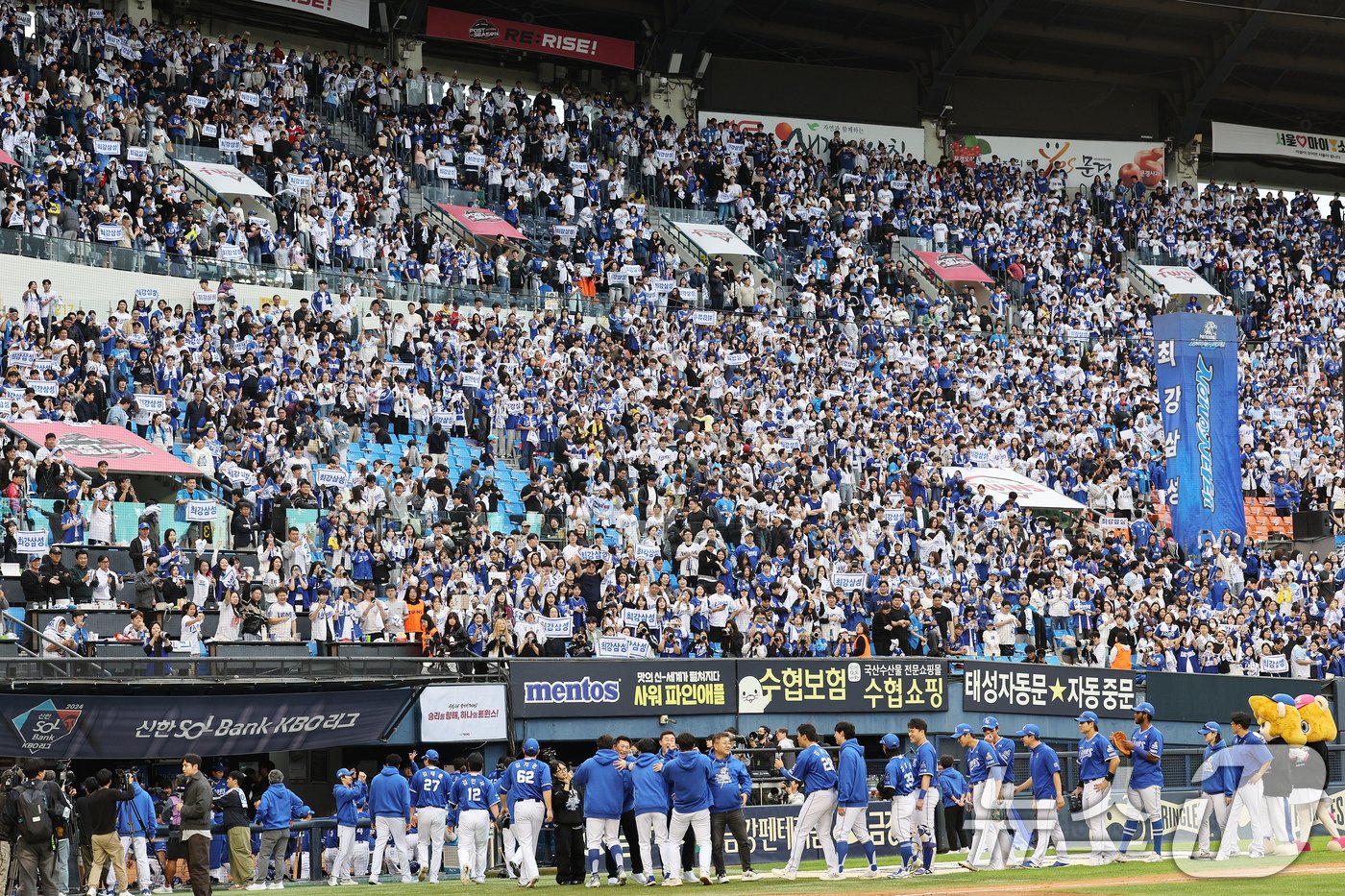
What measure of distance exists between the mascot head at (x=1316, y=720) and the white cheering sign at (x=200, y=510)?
14485 millimetres

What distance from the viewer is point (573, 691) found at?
2519 centimetres

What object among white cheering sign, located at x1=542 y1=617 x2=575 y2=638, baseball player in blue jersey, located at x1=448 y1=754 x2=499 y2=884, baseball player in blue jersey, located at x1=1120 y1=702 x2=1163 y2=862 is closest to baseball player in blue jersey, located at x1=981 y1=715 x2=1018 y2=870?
baseball player in blue jersey, located at x1=1120 y1=702 x2=1163 y2=862

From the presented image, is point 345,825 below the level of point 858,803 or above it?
below

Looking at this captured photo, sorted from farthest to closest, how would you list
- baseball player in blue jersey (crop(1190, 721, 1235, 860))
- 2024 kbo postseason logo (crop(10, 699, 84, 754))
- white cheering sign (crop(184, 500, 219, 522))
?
white cheering sign (crop(184, 500, 219, 522)) < 2024 kbo postseason logo (crop(10, 699, 84, 754)) < baseball player in blue jersey (crop(1190, 721, 1235, 860))

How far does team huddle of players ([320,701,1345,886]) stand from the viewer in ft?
58.6

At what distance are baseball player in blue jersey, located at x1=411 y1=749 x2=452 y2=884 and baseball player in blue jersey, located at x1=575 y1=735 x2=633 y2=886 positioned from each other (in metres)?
3.41

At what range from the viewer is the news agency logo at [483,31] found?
48.2 metres

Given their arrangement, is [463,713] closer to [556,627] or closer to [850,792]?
[556,627]

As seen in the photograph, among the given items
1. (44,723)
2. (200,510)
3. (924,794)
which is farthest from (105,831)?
(924,794)

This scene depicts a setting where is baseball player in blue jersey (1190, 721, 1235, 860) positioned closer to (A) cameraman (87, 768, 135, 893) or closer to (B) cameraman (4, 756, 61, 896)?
(A) cameraman (87, 768, 135, 893)

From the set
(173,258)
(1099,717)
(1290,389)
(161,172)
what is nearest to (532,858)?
(1099,717)

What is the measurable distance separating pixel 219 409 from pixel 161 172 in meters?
8.51

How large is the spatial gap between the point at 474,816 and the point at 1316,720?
9.19 m

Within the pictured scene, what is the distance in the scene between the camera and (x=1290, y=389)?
42.8 m
